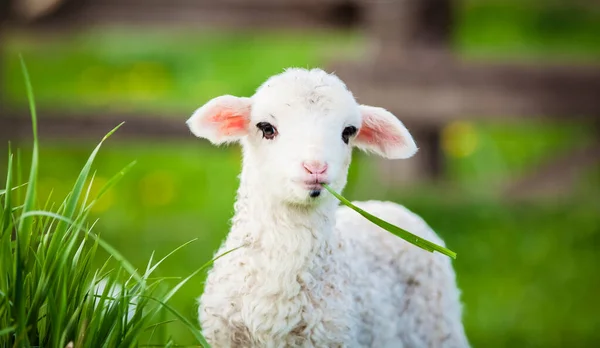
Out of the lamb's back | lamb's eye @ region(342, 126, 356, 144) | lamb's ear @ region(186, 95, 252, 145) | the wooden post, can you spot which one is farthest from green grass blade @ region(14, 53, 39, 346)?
the wooden post

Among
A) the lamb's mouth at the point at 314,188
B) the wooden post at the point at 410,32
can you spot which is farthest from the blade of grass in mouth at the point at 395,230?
the wooden post at the point at 410,32

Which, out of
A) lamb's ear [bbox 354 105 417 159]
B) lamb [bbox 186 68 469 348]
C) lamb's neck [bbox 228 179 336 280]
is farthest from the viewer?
lamb's ear [bbox 354 105 417 159]

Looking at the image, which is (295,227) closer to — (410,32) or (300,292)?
(300,292)

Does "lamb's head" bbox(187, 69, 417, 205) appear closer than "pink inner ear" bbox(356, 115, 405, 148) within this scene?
Yes

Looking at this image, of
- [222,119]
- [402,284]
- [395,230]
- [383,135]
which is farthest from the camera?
[402,284]

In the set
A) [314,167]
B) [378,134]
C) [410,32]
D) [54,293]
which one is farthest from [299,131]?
[410,32]

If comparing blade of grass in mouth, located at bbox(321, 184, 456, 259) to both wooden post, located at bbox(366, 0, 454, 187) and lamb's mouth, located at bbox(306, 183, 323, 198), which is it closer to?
lamb's mouth, located at bbox(306, 183, 323, 198)

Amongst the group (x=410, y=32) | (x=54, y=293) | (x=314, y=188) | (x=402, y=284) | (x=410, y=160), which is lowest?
(x=54, y=293)

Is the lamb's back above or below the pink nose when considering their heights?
below

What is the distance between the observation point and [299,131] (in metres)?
2.86

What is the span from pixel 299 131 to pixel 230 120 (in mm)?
383

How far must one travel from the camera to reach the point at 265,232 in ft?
10.1

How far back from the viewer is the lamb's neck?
3039mm

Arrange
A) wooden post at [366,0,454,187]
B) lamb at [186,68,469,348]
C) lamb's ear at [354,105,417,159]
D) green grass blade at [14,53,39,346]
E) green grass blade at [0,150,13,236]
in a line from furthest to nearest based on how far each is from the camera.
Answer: wooden post at [366,0,454,187], lamb's ear at [354,105,417,159], lamb at [186,68,469,348], green grass blade at [0,150,13,236], green grass blade at [14,53,39,346]
